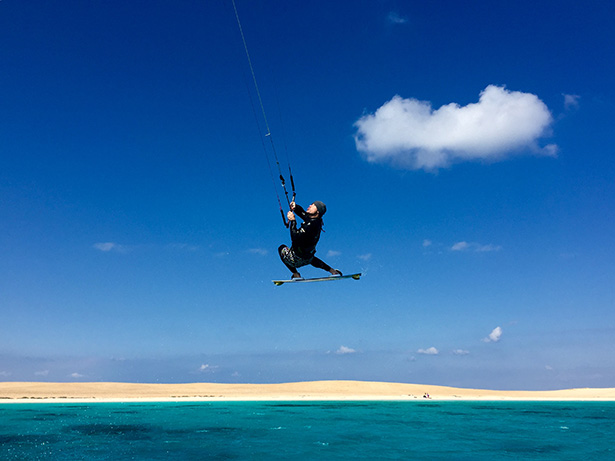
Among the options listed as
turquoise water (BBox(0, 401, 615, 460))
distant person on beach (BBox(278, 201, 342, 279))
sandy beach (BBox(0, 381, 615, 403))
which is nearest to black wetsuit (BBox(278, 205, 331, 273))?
distant person on beach (BBox(278, 201, 342, 279))

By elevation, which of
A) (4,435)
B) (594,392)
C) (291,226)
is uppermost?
(291,226)

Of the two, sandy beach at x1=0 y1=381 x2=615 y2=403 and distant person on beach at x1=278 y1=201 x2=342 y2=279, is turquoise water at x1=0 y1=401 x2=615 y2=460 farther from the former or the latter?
sandy beach at x1=0 y1=381 x2=615 y2=403

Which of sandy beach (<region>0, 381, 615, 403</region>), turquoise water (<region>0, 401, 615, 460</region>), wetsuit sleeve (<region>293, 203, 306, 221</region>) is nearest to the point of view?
wetsuit sleeve (<region>293, 203, 306, 221</region>)

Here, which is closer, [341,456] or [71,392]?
[341,456]

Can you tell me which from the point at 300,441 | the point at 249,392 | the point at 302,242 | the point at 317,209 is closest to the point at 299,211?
the point at 317,209

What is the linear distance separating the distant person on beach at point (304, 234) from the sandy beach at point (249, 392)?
249 ft

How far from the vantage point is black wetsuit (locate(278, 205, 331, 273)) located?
1117cm

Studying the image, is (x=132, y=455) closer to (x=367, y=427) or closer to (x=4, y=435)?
(x=4, y=435)

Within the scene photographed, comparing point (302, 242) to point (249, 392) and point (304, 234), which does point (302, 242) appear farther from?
point (249, 392)

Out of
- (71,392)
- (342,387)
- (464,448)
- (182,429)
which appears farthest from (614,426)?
(71,392)

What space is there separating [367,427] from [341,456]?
13253mm

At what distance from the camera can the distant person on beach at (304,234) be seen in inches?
439

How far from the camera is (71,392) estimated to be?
9150cm

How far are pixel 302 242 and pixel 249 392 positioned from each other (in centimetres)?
9995
